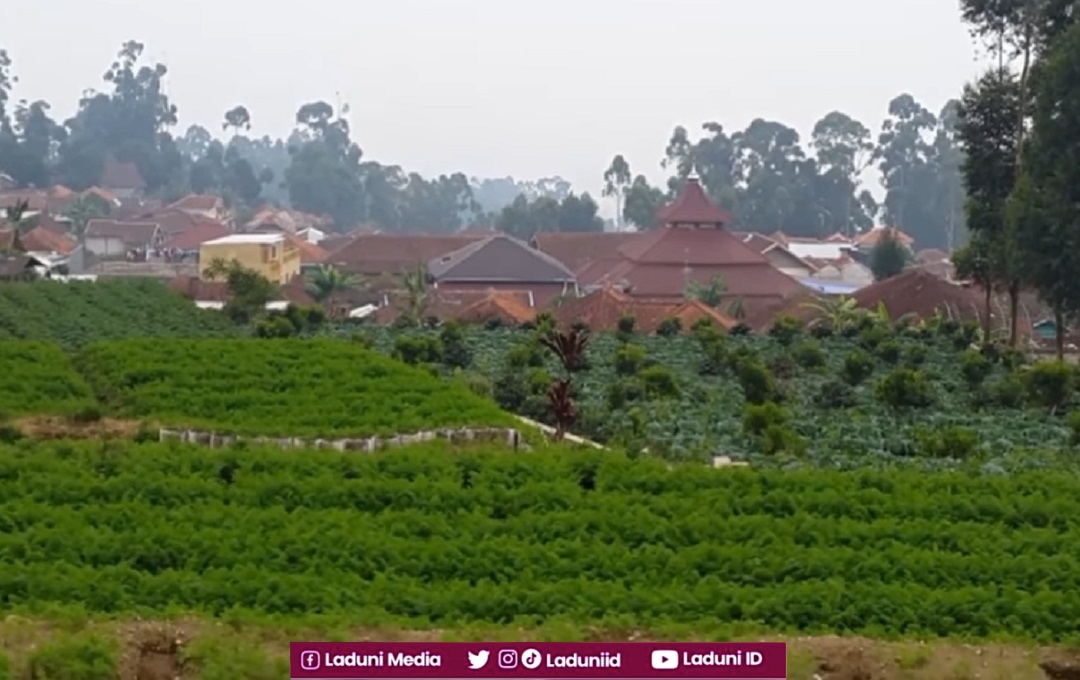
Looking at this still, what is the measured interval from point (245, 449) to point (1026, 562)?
185 inches

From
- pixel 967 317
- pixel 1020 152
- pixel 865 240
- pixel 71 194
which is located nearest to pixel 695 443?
pixel 1020 152

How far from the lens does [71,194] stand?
68.1 meters

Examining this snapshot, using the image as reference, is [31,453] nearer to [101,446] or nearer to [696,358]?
[101,446]

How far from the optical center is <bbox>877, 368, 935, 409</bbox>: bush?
14.0m

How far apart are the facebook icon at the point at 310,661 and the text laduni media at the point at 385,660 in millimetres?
50

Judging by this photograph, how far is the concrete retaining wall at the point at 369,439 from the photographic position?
1099 centimetres

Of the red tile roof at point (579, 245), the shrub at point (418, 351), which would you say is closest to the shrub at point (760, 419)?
the shrub at point (418, 351)

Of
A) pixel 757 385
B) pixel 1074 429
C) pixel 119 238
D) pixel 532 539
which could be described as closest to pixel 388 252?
pixel 119 238

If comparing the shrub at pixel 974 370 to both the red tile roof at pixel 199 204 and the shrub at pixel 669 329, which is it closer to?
the shrub at pixel 669 329

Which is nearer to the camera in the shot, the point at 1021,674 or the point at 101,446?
the point at 1021,674

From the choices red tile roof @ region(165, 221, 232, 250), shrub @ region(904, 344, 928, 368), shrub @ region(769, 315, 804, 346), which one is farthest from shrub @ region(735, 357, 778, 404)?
red tile roof @ region(165, 221, 232, 250)

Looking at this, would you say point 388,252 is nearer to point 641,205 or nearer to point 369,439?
point 641,205

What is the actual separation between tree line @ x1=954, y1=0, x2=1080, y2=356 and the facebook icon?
14791 mm

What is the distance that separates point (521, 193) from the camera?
79000mm
